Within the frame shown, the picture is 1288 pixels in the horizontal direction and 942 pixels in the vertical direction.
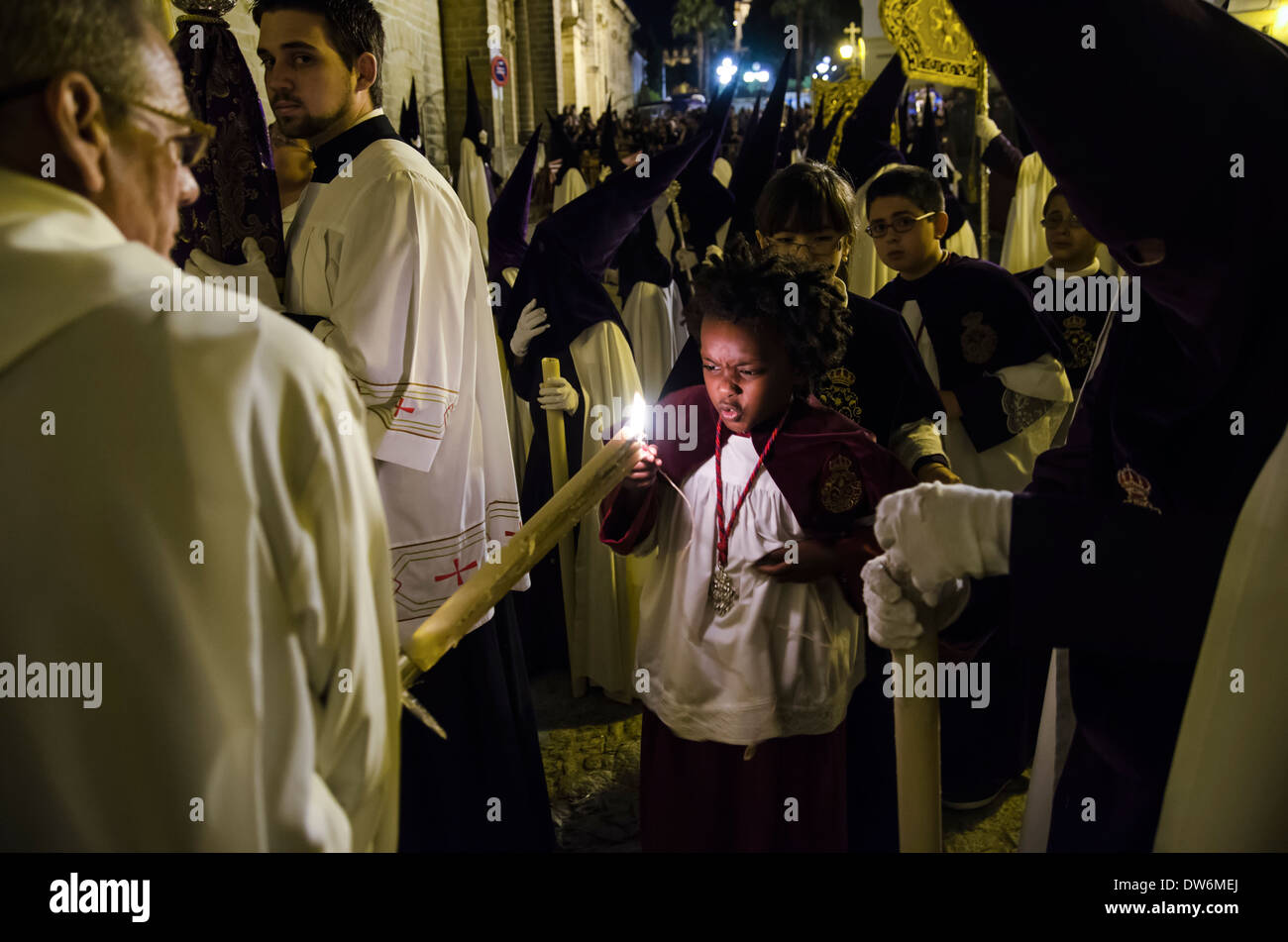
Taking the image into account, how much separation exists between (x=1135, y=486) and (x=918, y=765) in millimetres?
586

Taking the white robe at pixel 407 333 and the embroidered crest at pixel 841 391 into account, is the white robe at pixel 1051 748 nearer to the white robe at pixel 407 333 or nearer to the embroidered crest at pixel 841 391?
the embroidered crest at pixel 841 391

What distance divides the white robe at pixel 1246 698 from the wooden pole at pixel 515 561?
2.81 ft

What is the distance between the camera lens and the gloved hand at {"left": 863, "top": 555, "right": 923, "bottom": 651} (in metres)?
1.46

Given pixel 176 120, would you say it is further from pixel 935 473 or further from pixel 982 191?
pixel 982 191

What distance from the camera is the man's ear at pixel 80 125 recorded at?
90 cm

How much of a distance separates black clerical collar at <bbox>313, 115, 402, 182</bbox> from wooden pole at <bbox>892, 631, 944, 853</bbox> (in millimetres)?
1831

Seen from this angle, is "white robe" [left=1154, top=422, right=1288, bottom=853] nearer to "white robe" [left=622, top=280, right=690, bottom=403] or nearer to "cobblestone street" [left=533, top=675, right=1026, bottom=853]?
"cobblestone street" [left=533, top=675, right=1026, bottom=853]

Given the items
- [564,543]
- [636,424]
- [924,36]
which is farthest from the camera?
[924,36]

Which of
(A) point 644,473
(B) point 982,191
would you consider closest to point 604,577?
(A) point 644,473

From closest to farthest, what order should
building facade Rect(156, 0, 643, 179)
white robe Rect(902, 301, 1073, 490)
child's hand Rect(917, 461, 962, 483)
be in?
child's hand Rect(917, 461, 962, 483) → white robe Rect(902, 301, 1073, 490) → building facade Rect(156, 0, 643, 179)

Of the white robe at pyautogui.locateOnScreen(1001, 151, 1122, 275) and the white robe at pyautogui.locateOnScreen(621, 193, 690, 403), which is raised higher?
the white robe at pyautogui.locateOnScreen(1001, 151, 1122, 275)

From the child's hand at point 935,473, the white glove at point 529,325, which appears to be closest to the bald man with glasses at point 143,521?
the child's hand at point 935,473

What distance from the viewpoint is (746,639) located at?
212cm

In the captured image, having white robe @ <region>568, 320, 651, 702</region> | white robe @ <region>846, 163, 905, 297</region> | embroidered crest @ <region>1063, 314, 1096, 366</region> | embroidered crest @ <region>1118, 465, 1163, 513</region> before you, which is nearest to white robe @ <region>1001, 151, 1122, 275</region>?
white robe @ <region>846, 163, 905, 297</region>
